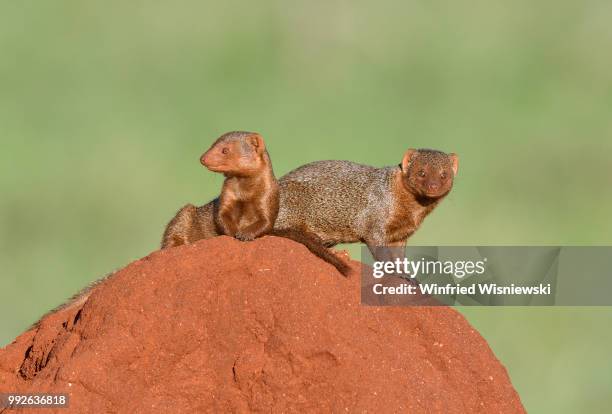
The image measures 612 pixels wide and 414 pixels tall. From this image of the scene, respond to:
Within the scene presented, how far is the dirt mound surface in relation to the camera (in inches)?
313

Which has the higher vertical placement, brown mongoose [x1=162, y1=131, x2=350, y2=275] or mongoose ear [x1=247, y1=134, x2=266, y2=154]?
mongoose ear [x1=247, y1=134, x2=266, y2=154]

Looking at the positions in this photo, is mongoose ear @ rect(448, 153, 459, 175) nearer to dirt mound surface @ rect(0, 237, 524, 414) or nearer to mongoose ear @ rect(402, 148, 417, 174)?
mongoose ear @ rect(402, 148, 417, 174)

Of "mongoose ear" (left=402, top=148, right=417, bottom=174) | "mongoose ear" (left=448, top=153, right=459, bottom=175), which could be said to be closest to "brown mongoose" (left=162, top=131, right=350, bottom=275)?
"mongoose ear" (left=402, top=148, right=417, bottom=174)

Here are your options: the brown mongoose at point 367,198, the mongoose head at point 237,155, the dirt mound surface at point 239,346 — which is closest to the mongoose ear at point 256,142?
the mongoose head at point 237,155

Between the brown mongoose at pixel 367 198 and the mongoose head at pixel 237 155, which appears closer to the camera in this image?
the mongoose head at pixel 237 155

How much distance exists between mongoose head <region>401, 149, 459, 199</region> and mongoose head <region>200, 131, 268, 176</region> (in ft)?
4.01

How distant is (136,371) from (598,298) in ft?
34.0

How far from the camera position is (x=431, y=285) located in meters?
9.49

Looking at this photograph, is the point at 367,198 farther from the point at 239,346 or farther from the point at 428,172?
the point at 239,346

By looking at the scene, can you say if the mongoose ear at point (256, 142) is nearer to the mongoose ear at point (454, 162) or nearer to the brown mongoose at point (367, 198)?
the brown mongoose at point (367, 198)

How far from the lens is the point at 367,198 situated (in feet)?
35.0

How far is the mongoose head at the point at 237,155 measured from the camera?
9.62 metres

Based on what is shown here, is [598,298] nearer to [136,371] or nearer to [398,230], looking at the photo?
[398,230]

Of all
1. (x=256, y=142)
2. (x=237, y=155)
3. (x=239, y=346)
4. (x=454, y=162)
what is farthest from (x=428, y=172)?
(x=239, y=346)
